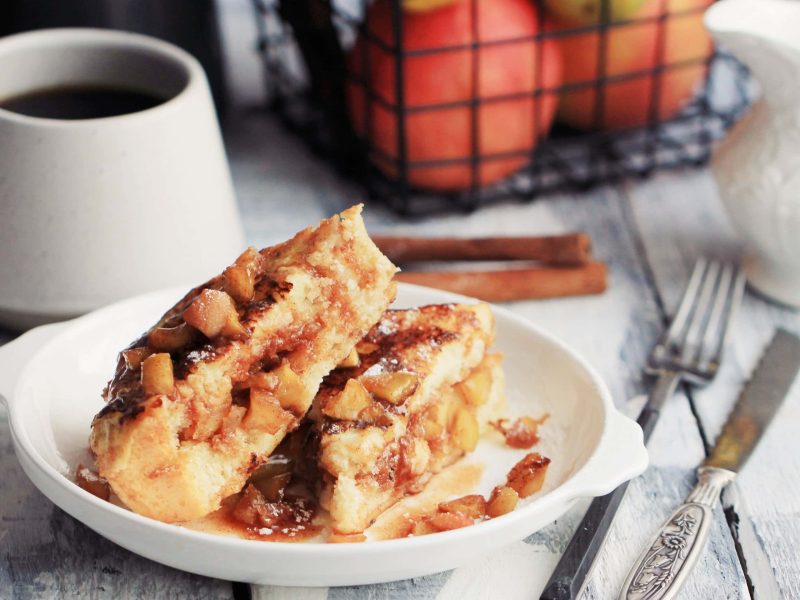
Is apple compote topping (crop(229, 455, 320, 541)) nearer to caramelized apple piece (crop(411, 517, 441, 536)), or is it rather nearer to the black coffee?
caramelized apple piece (crop(411, 517, 441, 536))

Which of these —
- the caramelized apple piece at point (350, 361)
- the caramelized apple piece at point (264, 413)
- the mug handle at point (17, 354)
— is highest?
the caramelized apple piece at point (264, 413)

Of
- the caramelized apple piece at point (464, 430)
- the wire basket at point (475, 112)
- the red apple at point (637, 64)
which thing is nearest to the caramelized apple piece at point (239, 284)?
the caramelized apple piece at point (464, 430)

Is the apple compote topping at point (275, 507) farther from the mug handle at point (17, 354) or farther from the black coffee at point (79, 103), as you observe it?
the black coffee at point (79, 103)

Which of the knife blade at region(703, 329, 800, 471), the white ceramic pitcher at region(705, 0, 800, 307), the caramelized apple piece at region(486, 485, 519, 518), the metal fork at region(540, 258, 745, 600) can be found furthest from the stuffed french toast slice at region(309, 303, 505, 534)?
the white ceramic pitcher at region(705, 0, 800, 307)

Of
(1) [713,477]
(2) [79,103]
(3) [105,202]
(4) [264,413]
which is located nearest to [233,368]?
(4) [264,413]

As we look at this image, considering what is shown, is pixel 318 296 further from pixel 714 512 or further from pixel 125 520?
pixel 714 512

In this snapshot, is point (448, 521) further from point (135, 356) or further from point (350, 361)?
point (135, 356)

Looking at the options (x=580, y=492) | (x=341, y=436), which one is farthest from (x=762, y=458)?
(x=341, y=436)
